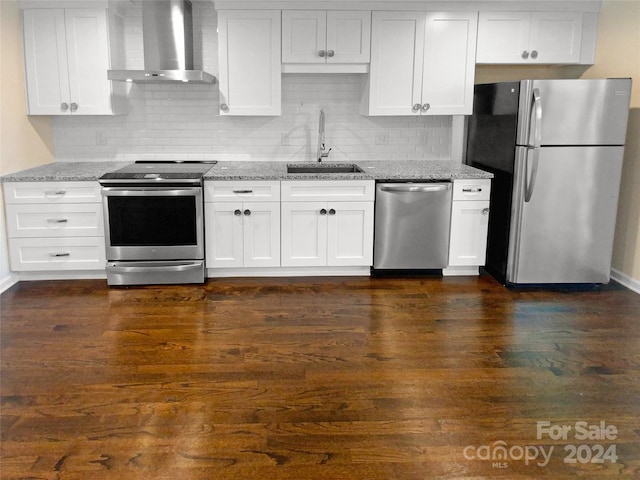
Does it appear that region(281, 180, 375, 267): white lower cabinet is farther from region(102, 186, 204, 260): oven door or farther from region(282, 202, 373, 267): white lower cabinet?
region(102, 186, 204, 260): oven door

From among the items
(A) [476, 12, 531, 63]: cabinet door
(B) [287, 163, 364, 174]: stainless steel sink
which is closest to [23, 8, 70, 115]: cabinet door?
(B) [287, 163, 364, 174]: stainless steel sink

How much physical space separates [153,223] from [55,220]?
0.76 meters

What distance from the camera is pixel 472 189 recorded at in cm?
455

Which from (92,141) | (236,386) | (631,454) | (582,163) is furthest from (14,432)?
(582,163)

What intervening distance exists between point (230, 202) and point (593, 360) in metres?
2.71

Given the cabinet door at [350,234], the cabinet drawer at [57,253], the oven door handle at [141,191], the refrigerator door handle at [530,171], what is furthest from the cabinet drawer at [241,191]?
the refrigerator door handle at [530,171]

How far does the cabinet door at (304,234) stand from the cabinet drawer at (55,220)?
1.42 meters

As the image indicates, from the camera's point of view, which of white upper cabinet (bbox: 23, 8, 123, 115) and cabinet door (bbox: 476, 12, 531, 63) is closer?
white upper cabinet (bbox: 23, 8, 123, 115)

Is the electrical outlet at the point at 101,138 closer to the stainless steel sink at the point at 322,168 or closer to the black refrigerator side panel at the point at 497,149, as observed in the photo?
the stainless steel sink at the point at 322,168

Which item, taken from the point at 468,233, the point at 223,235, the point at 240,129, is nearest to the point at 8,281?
the point at 223,235

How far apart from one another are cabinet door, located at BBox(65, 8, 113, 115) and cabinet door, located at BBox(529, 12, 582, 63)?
343 cm

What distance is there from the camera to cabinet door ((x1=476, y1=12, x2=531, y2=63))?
4680 millimetres

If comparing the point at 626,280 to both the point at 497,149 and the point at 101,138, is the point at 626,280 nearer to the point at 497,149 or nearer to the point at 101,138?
the point at 497,149

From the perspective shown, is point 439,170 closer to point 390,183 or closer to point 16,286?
point 390,183
